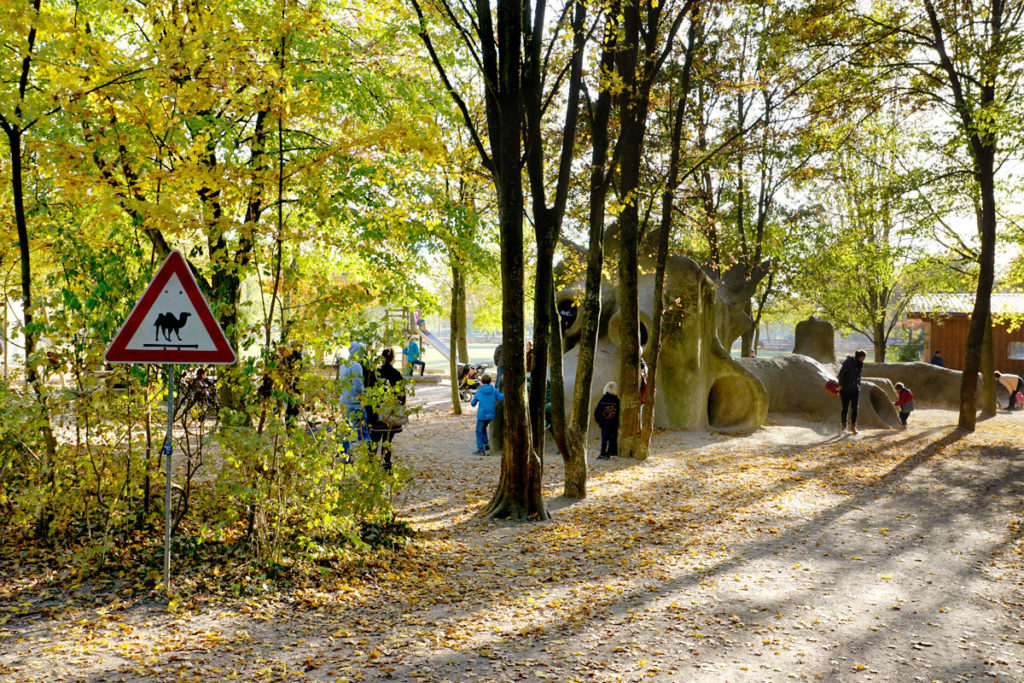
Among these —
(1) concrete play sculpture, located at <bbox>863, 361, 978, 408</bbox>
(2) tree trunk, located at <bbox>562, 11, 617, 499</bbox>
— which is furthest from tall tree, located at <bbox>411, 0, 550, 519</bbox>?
(1) concrete play sculpture, located at <bbox>863, 361, 978, 408</bbox>

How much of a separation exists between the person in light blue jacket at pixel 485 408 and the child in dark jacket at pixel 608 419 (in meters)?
1.69

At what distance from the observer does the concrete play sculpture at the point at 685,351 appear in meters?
17.2

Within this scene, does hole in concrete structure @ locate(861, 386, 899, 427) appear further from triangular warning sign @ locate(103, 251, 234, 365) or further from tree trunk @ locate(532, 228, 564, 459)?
triangular warning sign @ locate(103, 251, 234, 365)

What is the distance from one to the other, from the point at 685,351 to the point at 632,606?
11.9 meters

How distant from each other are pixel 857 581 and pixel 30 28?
839 centimetres

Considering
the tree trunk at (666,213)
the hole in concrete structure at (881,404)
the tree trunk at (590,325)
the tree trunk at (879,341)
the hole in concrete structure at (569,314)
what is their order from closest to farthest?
the tree trunk at (590,325)
the tree trunk at (666,213)
the hole in concrete structure at (569,314)
the hole in concrete structure at (881,404)
the tree trunk at (879,341)

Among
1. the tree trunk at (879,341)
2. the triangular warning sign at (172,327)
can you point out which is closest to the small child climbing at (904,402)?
the tree trunk at (879,341)

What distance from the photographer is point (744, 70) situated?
21.5 metres

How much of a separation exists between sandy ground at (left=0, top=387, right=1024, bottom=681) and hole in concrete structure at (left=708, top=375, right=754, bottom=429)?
285 inches

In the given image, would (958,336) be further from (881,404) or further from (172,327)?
(172,327)

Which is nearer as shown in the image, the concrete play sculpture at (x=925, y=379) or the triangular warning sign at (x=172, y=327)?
the triangular warning sign at (x=172, y=327)

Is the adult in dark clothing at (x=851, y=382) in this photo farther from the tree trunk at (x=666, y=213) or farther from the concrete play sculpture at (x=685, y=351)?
the tree trunk at (x=666, y=213)

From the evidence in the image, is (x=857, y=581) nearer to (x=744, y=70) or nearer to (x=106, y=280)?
(x=106, y=280)

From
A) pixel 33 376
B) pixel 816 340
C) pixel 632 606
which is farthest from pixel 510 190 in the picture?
pixel 816 340
